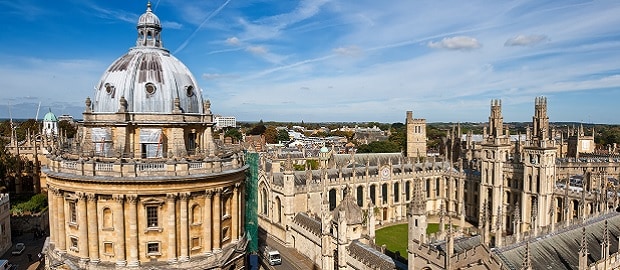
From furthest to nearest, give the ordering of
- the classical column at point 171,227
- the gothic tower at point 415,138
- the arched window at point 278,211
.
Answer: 1. the gothic tower at point 415,138
2. the arched window at point 278,211
3. the classical column at point 171,227

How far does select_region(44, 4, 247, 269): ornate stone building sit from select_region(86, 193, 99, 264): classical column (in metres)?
0.06

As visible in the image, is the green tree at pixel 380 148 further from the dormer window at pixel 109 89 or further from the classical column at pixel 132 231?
the classical column at pixel 132 231

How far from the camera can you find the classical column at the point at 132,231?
23.9m

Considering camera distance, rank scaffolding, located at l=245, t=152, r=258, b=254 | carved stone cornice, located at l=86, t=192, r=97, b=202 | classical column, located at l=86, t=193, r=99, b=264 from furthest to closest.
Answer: scaffolding, located at l=245, t=152, r=258, b=254 < classical column, located at l=86, t=193, r=99, b=264 < carved stone cornice, located at l=86, t=192, r=97, b=202

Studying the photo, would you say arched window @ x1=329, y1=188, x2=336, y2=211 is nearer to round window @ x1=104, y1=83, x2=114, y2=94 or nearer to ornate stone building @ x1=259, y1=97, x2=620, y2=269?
ornate stone building @ x1=259, y1=97, x2=620, y2=269

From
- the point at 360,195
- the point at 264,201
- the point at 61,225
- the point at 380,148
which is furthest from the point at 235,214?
the point at 380,148

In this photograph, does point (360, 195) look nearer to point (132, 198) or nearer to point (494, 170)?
point (494, 170)

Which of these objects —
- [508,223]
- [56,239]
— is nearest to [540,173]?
[508,223]

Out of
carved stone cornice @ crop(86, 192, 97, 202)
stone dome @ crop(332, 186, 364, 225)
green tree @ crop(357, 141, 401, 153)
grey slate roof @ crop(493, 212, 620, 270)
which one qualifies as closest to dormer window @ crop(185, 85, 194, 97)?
carved stone cornice @ crop(86, 192, 97, 202)

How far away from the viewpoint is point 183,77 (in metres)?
28.0

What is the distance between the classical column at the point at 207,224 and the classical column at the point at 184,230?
46.7 inches

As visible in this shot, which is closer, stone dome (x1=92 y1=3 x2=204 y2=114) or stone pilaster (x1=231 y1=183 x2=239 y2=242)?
stone dome (x1=92 y1=3 x2=204 y2=114)

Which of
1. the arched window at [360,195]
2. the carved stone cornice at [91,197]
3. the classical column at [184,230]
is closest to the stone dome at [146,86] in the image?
the carved stone cornice at [91,197]

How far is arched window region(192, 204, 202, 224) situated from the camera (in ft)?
84.8
